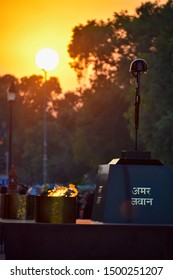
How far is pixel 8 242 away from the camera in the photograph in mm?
8047

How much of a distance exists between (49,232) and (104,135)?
82788 millimetres

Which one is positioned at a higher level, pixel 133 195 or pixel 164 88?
pixel 164 88

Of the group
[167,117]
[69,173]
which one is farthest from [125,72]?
[69,173]

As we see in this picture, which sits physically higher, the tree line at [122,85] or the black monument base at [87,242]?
the tree line at [122,85]

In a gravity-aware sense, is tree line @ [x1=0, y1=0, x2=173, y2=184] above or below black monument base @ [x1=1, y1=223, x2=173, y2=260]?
above

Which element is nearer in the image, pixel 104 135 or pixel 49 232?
pixel 49 232

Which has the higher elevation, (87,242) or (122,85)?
(122,85)

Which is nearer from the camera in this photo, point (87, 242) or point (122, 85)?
point (87, 242)

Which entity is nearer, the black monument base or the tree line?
the black monument base

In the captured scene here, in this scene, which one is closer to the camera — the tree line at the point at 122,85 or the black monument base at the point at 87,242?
the black monument base at the point at 87,242

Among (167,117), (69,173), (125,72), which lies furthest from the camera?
(69,173)
